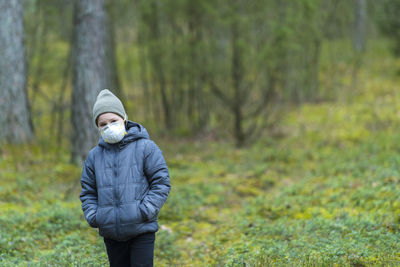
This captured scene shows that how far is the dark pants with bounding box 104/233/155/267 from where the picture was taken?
3098 mm

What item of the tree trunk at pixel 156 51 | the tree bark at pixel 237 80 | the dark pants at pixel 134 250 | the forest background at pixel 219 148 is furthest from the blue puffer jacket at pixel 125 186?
the tree trunk at pixel 156 51

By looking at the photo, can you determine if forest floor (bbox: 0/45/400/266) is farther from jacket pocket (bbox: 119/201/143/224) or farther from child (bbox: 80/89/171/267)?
jacket pocket (bbox: 119/201/143/224)

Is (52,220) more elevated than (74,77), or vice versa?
(74,77)

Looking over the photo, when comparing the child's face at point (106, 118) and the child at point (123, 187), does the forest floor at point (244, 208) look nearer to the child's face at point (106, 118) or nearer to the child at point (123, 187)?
the child at point (123, 187)

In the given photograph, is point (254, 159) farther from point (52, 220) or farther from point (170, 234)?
point (52, 220)

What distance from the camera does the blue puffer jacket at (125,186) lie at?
9.89 ft

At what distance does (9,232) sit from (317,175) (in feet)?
21.6

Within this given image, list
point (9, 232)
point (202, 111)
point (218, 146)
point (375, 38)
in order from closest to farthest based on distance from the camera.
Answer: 1. point (9, 232)
2. point (218, 146)
3. point (202, 111)
4. point (375, 38)

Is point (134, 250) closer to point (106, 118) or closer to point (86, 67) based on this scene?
point (106, 118)

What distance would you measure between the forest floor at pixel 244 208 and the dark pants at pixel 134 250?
3.34 feet

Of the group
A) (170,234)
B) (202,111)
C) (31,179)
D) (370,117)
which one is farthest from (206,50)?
(170,234)

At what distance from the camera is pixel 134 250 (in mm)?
3104

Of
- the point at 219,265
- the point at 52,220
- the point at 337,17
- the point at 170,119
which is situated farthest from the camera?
the point at 337,17

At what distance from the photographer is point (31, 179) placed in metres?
7.64
